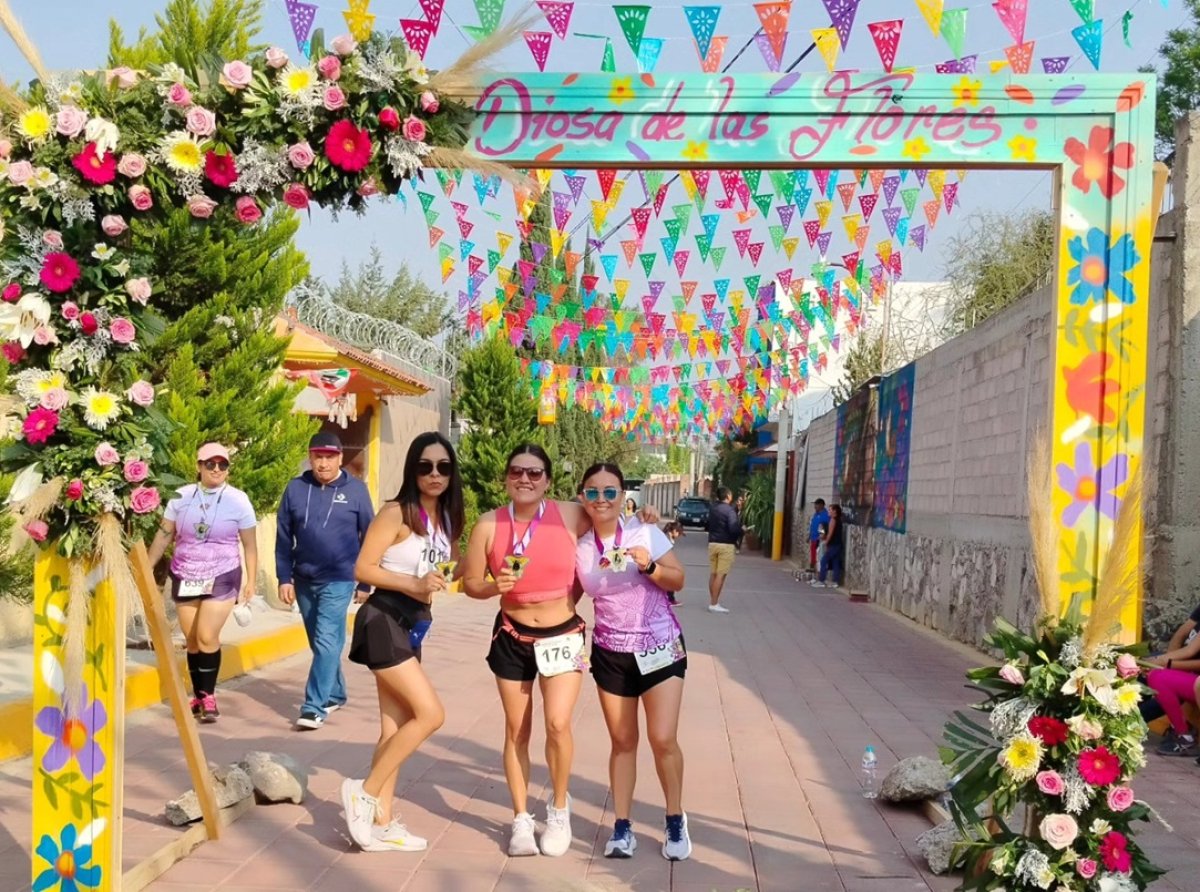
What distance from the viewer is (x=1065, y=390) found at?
575 cm

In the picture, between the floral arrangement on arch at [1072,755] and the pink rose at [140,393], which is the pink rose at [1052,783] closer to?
the floral arrangement on arch at [1072,755]

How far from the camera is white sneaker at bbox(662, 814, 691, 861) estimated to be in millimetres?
5301

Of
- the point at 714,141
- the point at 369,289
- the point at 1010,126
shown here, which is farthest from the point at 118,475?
the point at 369,289

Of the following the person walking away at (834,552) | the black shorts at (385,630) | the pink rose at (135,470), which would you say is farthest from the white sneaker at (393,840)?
the person walking away at (834,552)

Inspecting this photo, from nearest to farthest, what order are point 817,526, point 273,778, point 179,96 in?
point 179,96
point 273,778
point 817,526

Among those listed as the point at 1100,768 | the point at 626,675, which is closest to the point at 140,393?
the point at 626,675

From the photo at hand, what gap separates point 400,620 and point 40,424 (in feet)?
5.57

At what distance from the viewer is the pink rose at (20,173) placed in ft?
14.3

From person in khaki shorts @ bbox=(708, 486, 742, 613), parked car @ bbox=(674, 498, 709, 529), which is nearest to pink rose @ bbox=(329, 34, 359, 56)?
person in khaki shorts @ bbox=(708, 486, 742, 613)

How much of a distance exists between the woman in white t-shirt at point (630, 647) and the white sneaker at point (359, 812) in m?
1.02

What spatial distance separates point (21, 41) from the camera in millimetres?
4504

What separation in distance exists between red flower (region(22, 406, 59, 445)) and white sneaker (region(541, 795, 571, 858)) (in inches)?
101

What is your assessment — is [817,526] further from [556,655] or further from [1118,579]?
[1118,579]

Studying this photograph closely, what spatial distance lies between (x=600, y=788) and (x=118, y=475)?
3240 millimetres
